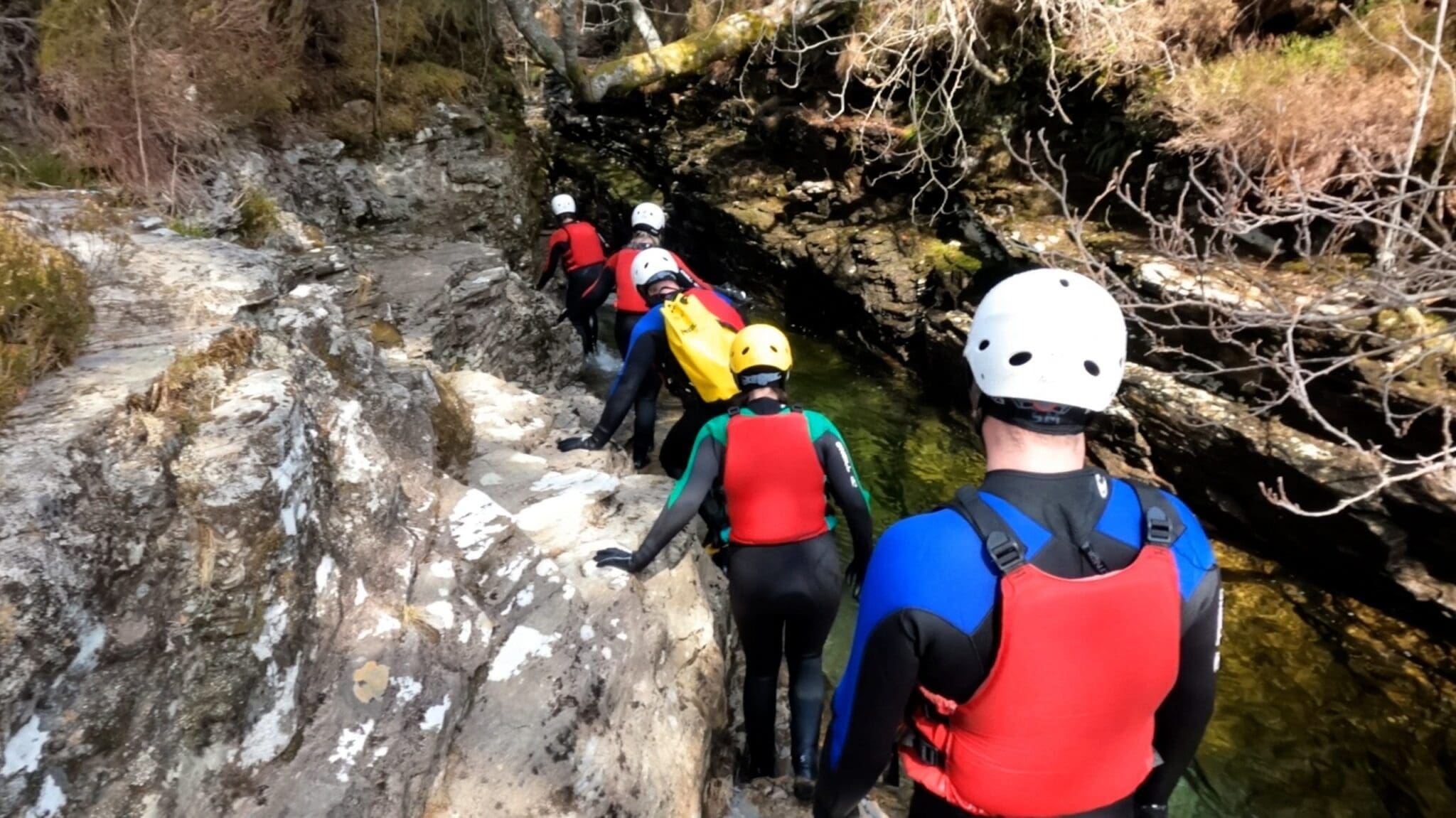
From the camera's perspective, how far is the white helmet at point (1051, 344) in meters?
1.63

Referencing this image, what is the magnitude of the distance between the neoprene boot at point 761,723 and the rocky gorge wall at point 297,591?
0.15 meters

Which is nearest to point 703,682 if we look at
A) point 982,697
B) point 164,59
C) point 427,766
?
point 427,766

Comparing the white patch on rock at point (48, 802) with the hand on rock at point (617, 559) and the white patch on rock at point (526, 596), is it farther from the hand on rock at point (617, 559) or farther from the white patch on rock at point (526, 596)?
the hand on rock at point (617, 559)

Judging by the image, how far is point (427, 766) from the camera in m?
2.55

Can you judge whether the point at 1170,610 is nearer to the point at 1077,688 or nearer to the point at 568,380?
the point at 1077,688

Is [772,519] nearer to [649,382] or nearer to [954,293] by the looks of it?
[649,382]

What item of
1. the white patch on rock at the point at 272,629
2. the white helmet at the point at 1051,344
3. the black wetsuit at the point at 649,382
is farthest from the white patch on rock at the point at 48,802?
the black wetsuit at the point at 649,382

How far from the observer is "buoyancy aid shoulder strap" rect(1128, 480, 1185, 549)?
5.02 feet

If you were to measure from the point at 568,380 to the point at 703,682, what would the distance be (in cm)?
565

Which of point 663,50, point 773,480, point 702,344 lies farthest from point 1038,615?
point 663,50

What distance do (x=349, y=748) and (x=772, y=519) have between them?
1764 millimetres

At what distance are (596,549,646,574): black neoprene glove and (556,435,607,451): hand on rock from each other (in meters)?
1.35

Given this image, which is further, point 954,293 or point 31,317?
point 954,293

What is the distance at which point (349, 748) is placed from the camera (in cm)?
249
